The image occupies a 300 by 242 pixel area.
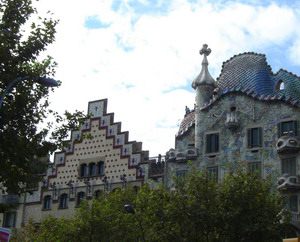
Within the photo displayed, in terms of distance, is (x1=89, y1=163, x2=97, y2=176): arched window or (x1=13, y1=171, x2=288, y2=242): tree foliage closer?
(x1=13, y1=171, x2=288, y2=242): tree foliage

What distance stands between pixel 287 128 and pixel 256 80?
461 cm

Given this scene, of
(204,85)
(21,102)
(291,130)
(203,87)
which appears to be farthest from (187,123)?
(21,102)

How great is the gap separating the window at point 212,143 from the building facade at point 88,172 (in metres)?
5.09

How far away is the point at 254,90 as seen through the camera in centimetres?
4216

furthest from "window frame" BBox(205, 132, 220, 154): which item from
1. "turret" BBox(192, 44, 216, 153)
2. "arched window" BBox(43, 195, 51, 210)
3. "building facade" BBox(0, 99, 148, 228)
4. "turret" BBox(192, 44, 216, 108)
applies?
"arched window" BBox(43, 195, 51, 210)

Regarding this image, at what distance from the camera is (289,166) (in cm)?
3875

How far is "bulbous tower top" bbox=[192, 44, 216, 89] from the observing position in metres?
44.5

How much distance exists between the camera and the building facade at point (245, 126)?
128 feet

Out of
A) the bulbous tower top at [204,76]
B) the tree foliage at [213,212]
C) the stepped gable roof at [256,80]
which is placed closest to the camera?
the tree foliage at [213,212]

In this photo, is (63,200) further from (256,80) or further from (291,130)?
(291,130)

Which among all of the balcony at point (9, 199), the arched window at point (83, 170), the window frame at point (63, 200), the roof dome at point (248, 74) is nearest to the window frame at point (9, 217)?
the balcony at point (9, 199)

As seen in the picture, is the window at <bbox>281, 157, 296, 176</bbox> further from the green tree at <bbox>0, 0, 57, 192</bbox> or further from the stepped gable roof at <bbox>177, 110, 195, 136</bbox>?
the green tree at <bbox>0, 0, 57, 192</bbox>

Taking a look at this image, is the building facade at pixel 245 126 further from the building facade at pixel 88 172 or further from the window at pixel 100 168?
the window at pixel 100 168

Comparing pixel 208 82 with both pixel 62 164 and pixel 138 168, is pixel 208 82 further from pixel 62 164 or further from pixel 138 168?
pixel 62 164
